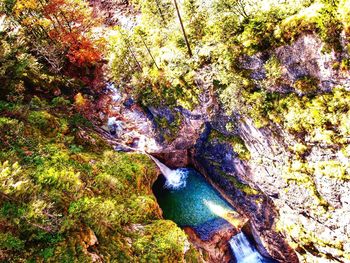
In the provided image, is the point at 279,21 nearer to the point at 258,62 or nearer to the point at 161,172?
the point at 258,62

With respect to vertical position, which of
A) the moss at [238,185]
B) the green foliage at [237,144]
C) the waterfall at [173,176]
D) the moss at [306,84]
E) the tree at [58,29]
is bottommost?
the moss at [238,185]

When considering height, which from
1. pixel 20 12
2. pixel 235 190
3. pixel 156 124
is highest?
pixel 20 12

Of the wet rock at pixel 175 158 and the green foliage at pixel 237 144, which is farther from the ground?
the green foliage at pixel 237 144

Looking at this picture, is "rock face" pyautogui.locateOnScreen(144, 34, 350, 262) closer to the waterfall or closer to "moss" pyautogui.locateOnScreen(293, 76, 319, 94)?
"moss" pyautogui.locateOnScreen(293, 76, 319, 94)

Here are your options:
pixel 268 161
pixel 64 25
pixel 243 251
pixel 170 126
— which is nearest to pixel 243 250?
pixel 243 251

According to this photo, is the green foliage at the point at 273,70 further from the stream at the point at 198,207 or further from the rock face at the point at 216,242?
the rock face at the point at 216,242

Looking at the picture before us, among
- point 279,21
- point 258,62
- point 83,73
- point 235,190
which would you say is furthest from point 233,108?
point 83,73

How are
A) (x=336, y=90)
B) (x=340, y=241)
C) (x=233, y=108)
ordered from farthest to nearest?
(x=233, y=108), (x=340, y=241), (x=336, y=90)

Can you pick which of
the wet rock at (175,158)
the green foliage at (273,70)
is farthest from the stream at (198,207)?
the green foliage at (273,70)
